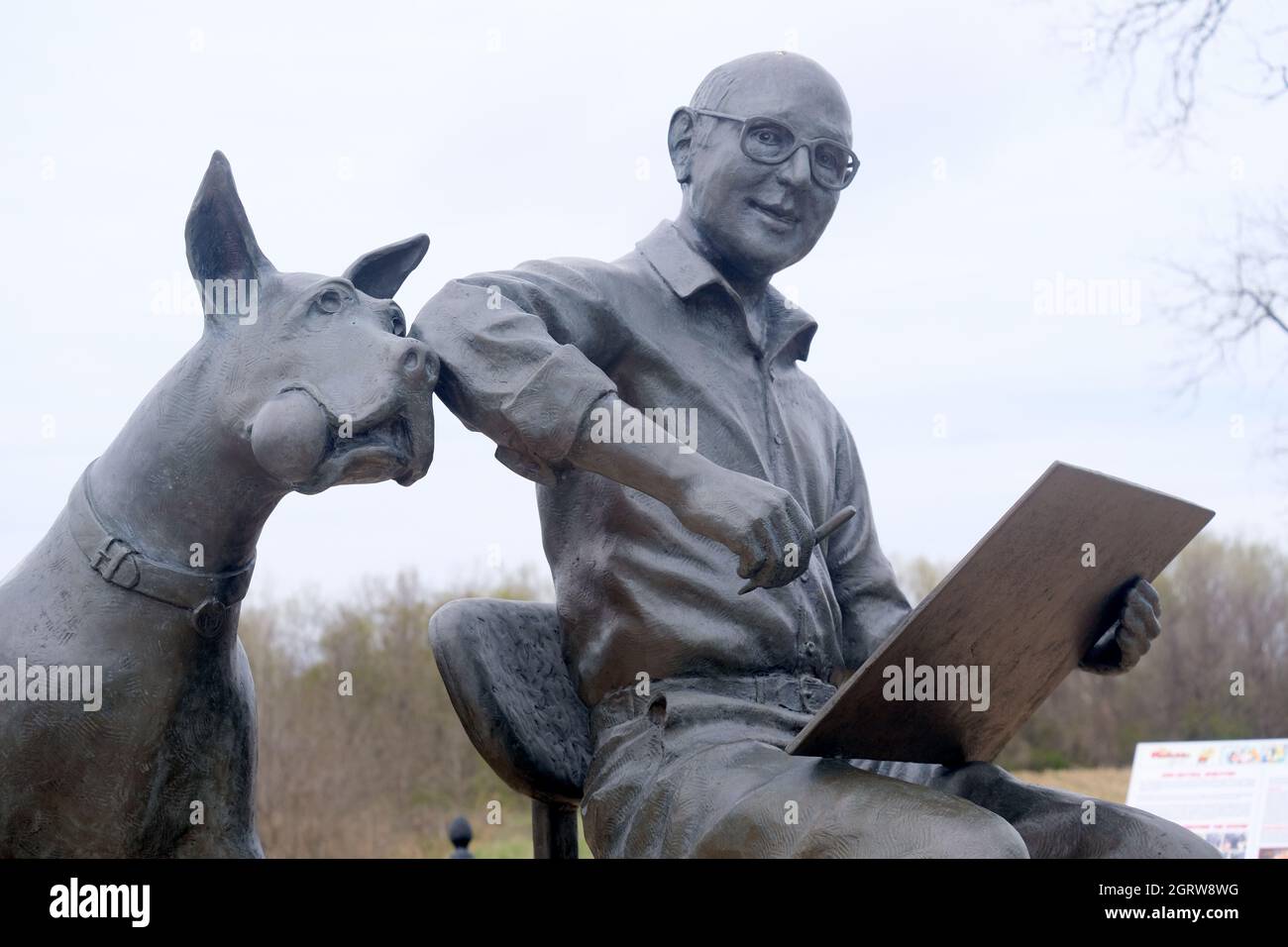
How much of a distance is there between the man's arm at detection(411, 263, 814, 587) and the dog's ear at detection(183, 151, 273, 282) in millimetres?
356

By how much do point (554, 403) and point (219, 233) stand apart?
65 cm

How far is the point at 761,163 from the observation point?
3412 millimetres

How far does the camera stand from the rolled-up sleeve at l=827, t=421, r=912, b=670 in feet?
11.9

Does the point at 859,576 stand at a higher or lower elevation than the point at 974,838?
higher

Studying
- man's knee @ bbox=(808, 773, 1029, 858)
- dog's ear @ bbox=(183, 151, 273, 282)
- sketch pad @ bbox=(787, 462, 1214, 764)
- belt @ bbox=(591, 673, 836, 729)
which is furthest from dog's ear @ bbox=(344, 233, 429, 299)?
man's knee @ bbox=(808, 773, 1029, 858)

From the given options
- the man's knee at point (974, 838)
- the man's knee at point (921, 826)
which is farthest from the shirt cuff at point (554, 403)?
the man's knee at point (974, 838)

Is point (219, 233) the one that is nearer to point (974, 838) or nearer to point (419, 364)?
point (419, 364)

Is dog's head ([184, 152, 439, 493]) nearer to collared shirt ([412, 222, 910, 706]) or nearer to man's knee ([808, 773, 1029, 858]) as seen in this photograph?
collared shirt ([412, 222, 910, 706])

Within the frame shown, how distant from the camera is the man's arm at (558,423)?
280 cm

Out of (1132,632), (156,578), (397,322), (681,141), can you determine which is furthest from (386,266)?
(1132,632)

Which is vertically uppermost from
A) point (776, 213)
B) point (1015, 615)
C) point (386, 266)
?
point (776, 213)

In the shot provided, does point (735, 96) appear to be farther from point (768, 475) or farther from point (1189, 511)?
point (1189, 511)
